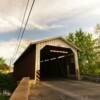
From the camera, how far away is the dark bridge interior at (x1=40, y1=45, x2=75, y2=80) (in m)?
27.3

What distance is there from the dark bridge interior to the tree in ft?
19.5

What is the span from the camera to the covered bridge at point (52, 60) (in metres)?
20.8

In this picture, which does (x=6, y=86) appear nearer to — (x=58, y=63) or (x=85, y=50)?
(x=58, y=63)

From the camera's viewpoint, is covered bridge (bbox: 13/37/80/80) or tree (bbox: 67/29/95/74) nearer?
covered bridge (bbox: 13/37/80/80)

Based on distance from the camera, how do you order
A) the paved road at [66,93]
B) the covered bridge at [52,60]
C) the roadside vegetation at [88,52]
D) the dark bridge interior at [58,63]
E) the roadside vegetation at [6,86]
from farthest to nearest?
the roadside vegetation at [88,52] → the dark bridge interior at [58,63] → the roadside vegetation at [6,86] → the covered bridge at [52,60] → the paved road at [66,93]

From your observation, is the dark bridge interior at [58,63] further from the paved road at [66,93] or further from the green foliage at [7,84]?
the paved road at [66,93]

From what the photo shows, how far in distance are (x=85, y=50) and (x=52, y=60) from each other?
8673 mm

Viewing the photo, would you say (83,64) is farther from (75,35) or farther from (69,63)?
(69,63)

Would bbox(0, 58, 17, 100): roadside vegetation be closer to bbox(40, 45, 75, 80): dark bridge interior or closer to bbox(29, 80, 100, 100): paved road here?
bbox(40, 45, 75, 80): dark bridge interior

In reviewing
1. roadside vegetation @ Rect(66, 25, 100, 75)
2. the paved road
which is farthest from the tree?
the paved road

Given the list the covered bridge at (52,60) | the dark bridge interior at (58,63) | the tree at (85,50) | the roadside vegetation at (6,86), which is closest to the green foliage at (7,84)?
the roadside vegetation at (6,86)

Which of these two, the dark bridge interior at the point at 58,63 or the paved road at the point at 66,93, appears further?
the dark bridge interior at the point at 58,63

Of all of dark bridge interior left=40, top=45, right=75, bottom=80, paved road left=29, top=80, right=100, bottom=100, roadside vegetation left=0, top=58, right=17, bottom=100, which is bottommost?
roadside vegetation left=0, top=58, right=17, bottom=100

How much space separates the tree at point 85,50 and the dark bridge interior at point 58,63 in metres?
5.95
